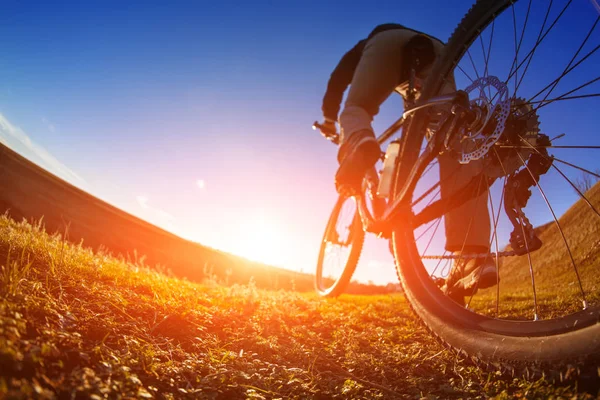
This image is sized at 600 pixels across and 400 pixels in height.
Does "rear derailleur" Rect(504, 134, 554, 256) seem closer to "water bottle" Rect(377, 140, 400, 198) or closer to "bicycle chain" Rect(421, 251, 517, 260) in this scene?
"bicycle chain" Rect(421, 251, 517, 260)

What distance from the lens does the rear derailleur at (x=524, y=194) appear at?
1.51 meters

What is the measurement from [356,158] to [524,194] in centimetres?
130

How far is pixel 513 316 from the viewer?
209 cm

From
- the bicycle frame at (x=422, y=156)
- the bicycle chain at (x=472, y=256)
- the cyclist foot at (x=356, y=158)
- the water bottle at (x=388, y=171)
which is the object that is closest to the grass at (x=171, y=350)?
the bicycle chain at (x=472, y=256)

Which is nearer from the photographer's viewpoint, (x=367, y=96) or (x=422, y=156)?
(x=422, y=156)

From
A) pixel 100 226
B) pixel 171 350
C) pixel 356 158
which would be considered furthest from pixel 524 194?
pixel 100 226

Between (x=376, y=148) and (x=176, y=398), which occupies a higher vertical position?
(x=376, y=148)

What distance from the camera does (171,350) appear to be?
1.20 m

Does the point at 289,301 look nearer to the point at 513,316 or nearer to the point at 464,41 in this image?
the point at 513,316

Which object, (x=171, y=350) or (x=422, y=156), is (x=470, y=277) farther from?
(x=171, y=350)

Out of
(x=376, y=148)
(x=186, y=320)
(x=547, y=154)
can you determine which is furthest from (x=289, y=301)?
(x=547, y=154)

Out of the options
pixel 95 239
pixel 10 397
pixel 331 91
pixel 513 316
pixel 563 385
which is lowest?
pixel 95 239

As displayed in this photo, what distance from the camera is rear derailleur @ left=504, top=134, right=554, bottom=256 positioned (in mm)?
1514

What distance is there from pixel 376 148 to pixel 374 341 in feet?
5.01
